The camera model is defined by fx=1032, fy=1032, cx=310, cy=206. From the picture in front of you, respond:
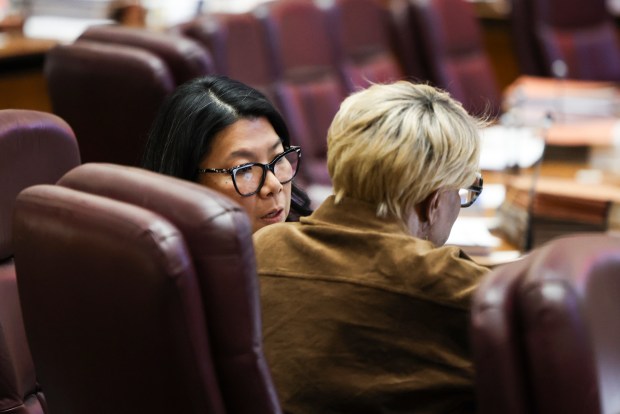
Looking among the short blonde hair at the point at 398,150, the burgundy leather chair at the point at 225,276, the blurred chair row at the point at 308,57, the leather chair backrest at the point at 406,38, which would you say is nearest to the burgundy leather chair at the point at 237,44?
the blurred chair row at the point at 308,57

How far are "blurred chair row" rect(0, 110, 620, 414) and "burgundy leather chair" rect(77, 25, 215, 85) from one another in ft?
3.88

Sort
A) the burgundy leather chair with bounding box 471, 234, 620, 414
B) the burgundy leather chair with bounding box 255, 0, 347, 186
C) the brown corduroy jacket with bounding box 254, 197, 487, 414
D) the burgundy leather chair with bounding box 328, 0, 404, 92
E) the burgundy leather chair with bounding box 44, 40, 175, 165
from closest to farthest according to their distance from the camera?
the burgundy leather chair with bounding box 471, 234, 620, 414 < the brown corduroy jacket with bounding box 254, 197, 487, 414 < the burgundy leather chair with bounding box 44, 40, 175, 165 < the burgundy leather chair with bounding box 255, 0, 347, 186 < the burgundy leather chair with bounding box 328, 0, 404, 92

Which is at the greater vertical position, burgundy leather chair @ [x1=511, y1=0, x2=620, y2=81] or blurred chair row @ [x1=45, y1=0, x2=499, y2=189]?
blurred chair row @ [x1=45, y1=0, x2=499, y2=189]

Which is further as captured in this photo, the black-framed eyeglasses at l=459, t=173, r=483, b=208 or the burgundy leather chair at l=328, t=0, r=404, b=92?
the burgundy leather chair at l=328, t=0, r=404, b=92

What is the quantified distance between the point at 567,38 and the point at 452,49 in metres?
0.82

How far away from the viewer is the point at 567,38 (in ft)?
17.1

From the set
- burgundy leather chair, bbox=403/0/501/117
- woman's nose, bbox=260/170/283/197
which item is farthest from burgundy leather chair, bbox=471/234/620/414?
burgundy leather chair, bbox=403/0/501/117

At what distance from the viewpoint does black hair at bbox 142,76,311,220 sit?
1823 millimetres

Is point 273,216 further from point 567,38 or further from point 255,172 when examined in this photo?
point 567,38

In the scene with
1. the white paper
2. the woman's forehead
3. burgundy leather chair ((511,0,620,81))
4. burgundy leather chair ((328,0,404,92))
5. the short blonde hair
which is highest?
the short blonde hair

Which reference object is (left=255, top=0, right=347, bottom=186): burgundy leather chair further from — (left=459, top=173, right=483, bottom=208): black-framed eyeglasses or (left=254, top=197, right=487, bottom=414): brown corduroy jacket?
(left=254, top=197, right=487, bottom=414): brown corduroy jacket

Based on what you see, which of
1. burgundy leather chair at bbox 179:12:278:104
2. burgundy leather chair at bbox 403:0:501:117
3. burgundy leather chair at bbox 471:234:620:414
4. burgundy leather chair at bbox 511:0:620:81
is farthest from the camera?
burgundy leather chair at bbox 511:0:620:81

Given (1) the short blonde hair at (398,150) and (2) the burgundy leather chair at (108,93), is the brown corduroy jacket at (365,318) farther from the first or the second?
(2) the burgundy leather chair at (108,93)

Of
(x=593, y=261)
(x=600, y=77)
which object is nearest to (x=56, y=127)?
(x=593, y=261)
